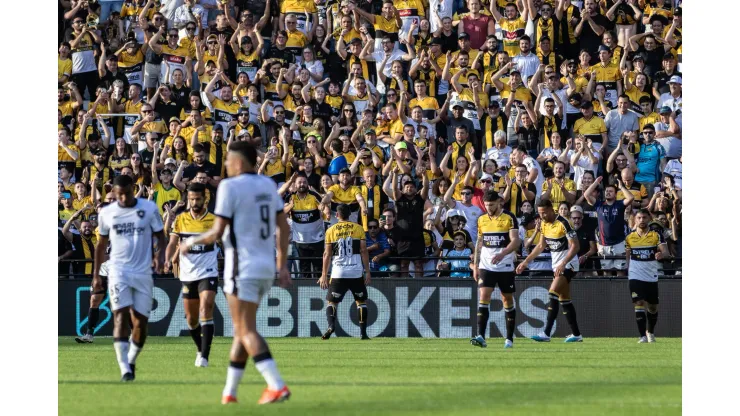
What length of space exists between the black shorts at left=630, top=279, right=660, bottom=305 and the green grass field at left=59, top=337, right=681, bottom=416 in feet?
2.92

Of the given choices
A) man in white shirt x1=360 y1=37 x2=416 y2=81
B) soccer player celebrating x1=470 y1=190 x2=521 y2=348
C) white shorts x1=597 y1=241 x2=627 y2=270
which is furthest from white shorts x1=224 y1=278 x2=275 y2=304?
man in white shirt x1=360 y1=37 x2=416 y2=81

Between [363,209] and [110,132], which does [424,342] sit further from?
[110,132]

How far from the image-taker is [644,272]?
20250mm

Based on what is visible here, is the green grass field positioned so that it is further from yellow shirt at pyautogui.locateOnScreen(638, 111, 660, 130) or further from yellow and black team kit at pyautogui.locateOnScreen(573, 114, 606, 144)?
yellow shirt at pyautogui.locateOnScreen(638, 111, 660, 130)

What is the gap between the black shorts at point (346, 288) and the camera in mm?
20969

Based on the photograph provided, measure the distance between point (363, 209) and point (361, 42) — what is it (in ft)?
16.4

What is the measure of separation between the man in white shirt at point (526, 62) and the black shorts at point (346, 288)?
6819mm

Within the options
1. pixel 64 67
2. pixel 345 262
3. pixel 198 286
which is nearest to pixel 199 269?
pixel 198 286

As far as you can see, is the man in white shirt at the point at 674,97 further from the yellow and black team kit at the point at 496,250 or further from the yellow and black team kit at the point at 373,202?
the yellow and black team kit at the point at 496,250

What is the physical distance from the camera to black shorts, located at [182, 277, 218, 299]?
14.9 m

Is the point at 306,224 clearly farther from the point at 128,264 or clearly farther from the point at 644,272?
the point at 128,264

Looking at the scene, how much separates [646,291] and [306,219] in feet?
20.8

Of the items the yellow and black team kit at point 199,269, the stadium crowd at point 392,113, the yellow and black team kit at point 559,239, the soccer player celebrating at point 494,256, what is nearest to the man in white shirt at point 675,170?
the stadium crowd at point 392,113

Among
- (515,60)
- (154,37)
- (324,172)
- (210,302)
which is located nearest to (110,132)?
(154,37)
